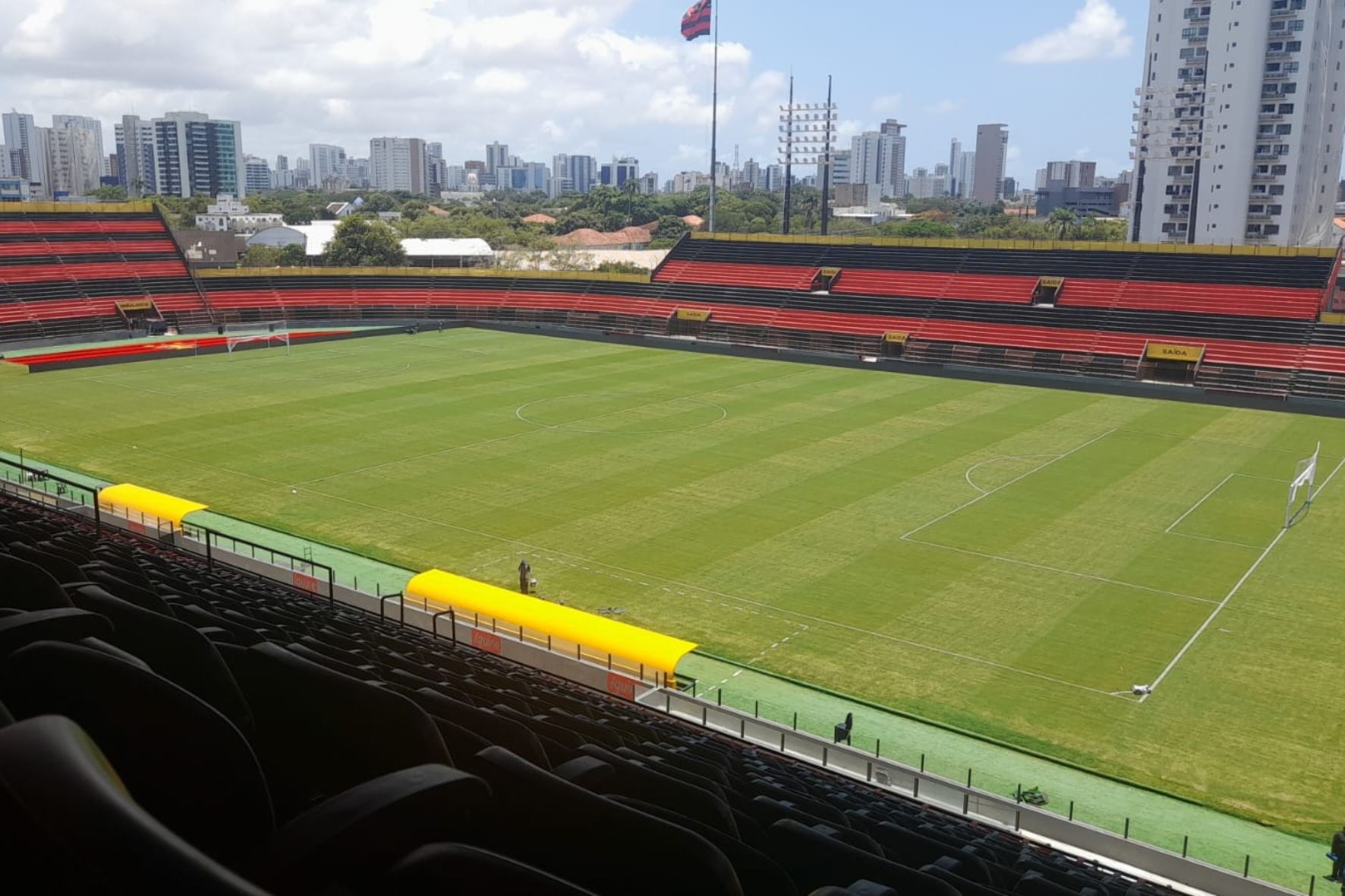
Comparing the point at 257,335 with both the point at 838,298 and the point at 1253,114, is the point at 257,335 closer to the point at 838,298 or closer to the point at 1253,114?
the point at 838,298

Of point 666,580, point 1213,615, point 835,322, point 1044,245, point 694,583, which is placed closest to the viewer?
point 1213,615

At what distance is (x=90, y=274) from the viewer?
69.1 m

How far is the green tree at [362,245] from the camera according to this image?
10569 cm

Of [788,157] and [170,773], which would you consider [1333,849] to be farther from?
[788,157]

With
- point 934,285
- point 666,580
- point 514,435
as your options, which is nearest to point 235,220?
point 934,285

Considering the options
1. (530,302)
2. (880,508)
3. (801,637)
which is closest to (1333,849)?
(801,637)

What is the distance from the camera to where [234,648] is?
12.5 feet

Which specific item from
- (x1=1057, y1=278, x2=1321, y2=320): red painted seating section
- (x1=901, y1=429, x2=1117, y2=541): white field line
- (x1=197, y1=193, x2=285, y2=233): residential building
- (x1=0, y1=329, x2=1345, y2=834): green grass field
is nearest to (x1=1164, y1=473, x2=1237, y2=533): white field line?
(x1=0, y1=329, x2=1345, y2=834): green grass field

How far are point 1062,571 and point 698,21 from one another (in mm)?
60611

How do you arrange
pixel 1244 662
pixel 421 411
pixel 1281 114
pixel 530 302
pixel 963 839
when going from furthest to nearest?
pixel 1281 114
pixel 530 302
pixel 421 411
pixel 1244 662
pixel 963 839

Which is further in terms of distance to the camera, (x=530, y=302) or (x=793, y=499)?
(x=530, y=302)

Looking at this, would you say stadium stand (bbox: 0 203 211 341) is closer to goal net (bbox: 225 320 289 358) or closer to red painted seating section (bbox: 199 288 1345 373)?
goal net (bbox: 225 320 289 358)

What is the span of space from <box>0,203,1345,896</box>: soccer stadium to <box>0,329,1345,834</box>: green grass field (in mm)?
163

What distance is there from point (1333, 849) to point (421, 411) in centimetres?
3571
